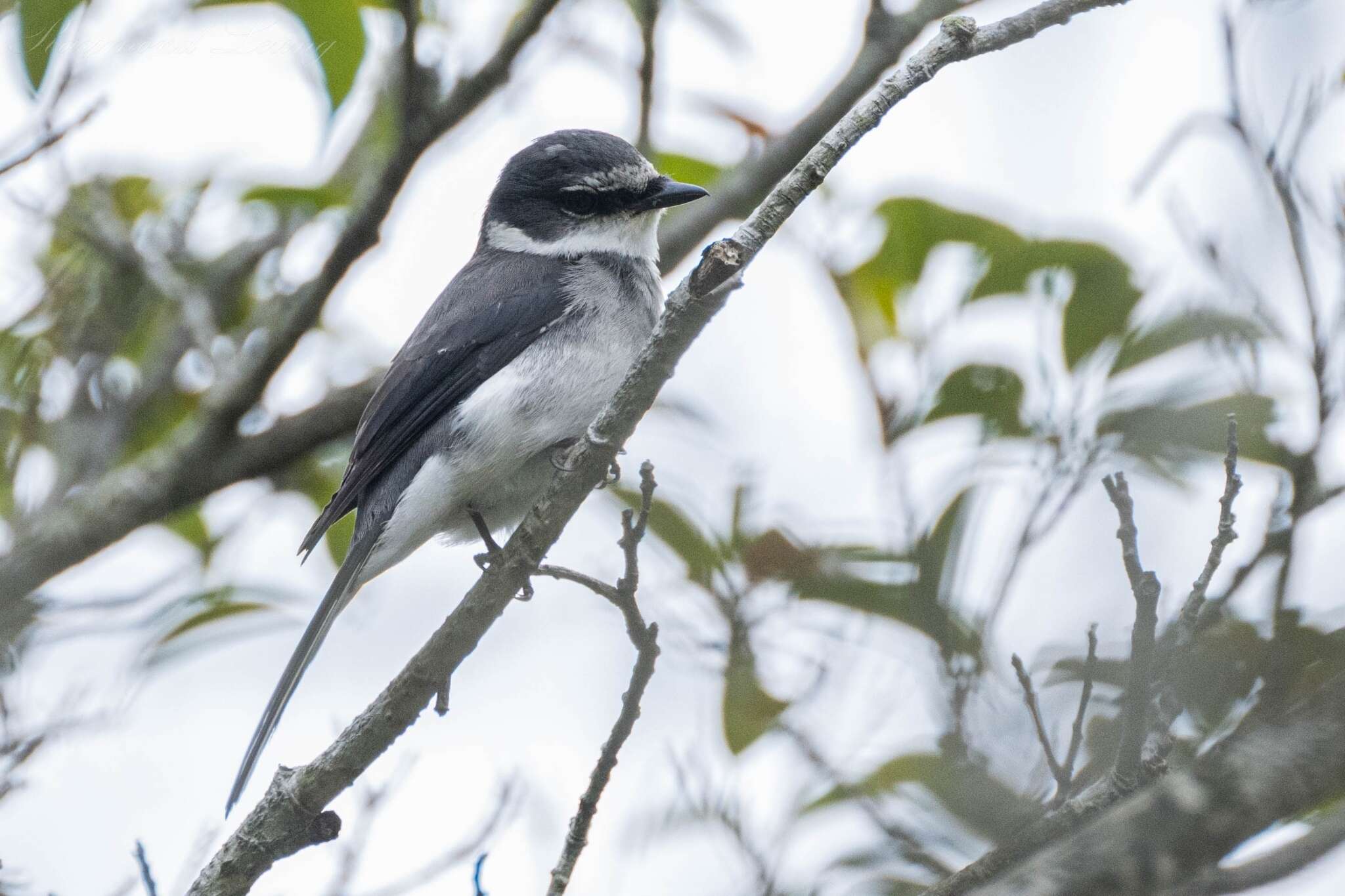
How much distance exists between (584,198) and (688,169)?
1.58 ft

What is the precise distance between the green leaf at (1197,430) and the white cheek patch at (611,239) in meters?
2.36

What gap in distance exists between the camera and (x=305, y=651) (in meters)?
4.46

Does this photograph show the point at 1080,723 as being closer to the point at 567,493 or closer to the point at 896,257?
the point at 567,493

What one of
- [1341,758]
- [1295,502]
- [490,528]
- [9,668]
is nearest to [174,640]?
[9,668]

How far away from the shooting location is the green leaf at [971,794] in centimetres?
270

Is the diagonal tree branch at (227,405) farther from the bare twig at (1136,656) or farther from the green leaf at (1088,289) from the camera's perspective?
the bare twig at (1136,656)

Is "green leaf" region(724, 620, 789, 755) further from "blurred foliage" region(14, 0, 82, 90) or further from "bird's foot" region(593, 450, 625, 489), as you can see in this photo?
"blurred foliage" region(14, 0, 82, 90)

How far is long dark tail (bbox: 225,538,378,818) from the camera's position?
4211 mm

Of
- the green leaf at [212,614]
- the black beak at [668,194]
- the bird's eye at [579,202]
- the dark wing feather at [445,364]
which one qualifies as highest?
the bird's eye at [579,202]

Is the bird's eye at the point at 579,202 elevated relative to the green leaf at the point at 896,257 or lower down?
elevated

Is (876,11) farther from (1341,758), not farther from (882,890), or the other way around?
(1341,758)

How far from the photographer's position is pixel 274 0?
15.6 feet

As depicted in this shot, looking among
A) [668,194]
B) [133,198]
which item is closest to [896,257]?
[668,194]

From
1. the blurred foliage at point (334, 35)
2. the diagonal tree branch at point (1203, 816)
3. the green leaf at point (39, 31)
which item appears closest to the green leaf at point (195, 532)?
the blurred foliage at point (334, 35)
